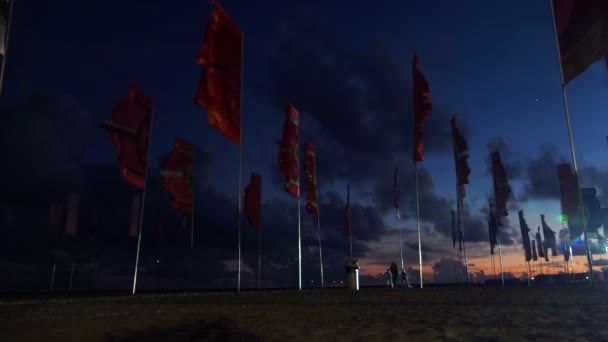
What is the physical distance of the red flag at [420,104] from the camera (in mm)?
24453

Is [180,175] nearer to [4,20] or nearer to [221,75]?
[221,75]

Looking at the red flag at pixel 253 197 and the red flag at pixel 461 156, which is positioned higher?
the red flag at pixel 461 156

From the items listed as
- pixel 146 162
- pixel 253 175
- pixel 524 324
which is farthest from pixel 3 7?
pixel 253 175

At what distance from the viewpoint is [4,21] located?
35.5 feet

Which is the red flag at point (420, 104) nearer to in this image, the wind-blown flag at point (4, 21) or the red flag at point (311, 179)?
the red flag at point (311, 179)

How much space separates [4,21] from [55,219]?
2785 cm

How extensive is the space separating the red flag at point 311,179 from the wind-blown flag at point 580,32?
66.4ft

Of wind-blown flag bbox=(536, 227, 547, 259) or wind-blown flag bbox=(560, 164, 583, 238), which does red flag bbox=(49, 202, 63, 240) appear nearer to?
wind-blown flag bbox=(560, 164, 583, 238)

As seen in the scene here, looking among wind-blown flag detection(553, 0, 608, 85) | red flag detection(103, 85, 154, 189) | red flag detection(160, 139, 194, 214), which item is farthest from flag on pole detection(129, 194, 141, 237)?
wind-blown flag detection(553, 0, 608, 85)

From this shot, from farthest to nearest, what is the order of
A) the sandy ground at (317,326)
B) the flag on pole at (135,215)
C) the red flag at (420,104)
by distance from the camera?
the flag on pole at (135,215) < the red flag at (420,104) < the sandy ground at (317,326)

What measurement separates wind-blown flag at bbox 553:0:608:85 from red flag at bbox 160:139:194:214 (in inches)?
785

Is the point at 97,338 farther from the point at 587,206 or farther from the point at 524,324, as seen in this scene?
the point at 587,206

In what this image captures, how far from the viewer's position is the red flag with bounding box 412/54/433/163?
2445cm

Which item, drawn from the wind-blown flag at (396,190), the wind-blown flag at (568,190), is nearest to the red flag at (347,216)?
the wind-blown flag at (396,190)
